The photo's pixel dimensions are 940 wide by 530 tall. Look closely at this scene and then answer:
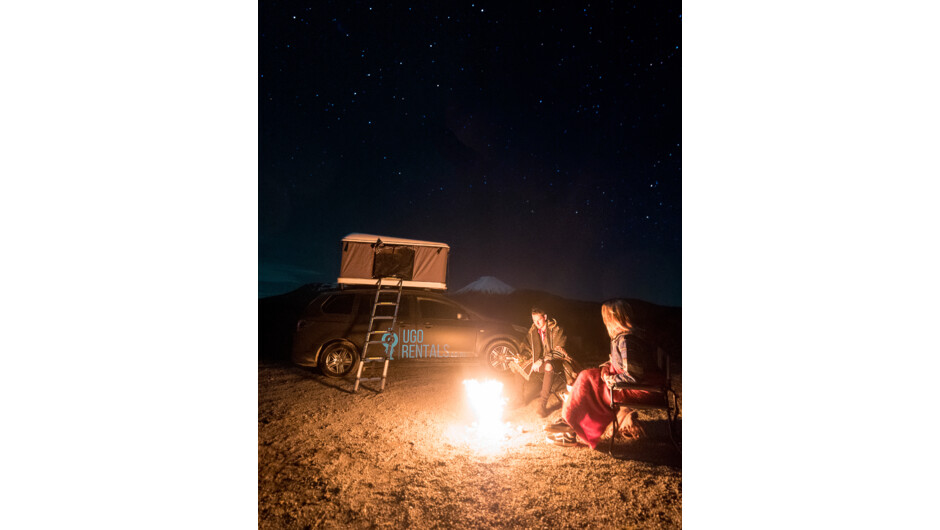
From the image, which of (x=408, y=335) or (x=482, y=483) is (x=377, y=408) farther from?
(x=482, y=483)

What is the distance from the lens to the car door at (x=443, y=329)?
192 inches

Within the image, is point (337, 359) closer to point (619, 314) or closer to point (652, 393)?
point (619, 314)

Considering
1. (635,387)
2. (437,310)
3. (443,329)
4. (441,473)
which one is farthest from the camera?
→ (437,310)

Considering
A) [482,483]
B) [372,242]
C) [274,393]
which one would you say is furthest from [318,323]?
[482,483]

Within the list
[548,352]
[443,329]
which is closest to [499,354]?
[443,329]

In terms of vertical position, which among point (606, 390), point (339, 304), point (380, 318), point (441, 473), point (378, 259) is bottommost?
point (441, 473)

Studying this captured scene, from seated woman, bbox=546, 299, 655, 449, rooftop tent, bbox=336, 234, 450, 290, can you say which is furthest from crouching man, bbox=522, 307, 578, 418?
rooftop tent, bbox=336, 234, 450, 290

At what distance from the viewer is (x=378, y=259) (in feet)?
15.0

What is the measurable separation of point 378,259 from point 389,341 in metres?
1.07

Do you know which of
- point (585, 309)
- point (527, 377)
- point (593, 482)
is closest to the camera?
point (593, 482)

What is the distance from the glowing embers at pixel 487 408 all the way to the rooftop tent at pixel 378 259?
179cm

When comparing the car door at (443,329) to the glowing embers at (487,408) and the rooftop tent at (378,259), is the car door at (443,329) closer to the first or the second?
the rooftop tent at (378,259)
